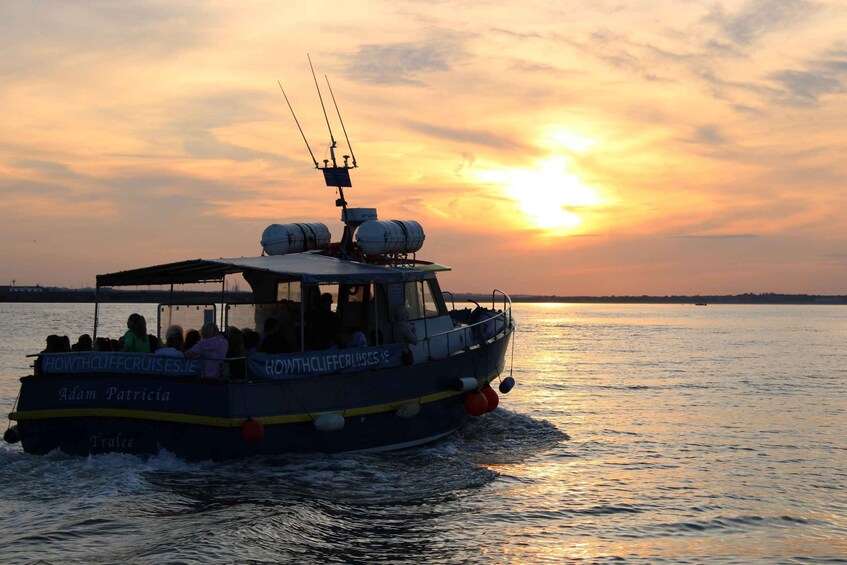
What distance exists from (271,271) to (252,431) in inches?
93.2

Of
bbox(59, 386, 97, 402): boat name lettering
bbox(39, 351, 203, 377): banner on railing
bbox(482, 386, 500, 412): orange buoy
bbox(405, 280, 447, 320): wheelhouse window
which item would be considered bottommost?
bbox(482, 386, 500, 412): orange buoy

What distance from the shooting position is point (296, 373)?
43.2ft

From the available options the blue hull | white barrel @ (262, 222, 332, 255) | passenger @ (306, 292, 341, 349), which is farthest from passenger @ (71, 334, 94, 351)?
white barrel @ (262, 222, 332, 255)

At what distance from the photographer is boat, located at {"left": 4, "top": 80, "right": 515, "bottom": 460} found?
12.6 metres

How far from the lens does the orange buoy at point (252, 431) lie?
12.3 m

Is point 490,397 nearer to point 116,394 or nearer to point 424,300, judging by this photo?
point 424,300

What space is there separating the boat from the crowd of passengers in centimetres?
6

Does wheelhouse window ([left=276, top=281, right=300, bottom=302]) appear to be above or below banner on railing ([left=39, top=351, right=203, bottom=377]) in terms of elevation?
above

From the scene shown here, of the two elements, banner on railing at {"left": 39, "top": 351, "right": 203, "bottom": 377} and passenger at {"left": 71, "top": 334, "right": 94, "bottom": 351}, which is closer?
banner on railing at {"left": 39, "top": 351, "right": 203, "bottom": 377}

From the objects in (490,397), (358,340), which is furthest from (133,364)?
(490,397)

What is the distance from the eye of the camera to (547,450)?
1730cm

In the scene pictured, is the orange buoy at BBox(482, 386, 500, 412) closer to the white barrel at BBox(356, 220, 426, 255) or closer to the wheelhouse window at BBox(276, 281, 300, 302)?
the white barrel at BBox(356, 220, 426, 255)

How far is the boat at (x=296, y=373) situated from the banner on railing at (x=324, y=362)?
0.06 feet

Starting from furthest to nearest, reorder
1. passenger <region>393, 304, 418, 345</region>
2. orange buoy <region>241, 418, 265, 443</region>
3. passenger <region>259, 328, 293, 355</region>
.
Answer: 1. passenger <region>393, 304, 418, 345</region>
2. passenger <region>259, 328, 293, 355</region>
3. orange buoy <region>241, 418, 265, 443</region>
